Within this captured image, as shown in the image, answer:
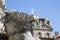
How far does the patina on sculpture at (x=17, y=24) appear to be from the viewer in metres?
14.3

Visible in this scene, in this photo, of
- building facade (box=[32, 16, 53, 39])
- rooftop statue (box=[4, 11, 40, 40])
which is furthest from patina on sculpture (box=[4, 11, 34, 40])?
building facade (box=[32, 16, 53, 39])

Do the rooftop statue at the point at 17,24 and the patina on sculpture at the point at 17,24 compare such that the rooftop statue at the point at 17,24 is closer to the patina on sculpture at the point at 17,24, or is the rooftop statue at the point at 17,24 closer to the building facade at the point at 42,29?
the patina on sculpture at the point at 17,24

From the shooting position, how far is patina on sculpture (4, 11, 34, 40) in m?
14.3

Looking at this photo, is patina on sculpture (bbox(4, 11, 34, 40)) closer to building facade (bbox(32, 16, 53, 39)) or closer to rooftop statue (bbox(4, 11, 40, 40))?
rooftop statue (bbox(4, 11, 40, 40))

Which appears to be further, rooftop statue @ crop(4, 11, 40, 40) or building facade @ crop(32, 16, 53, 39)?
building facade @ crop(32, 16, 53, 39)

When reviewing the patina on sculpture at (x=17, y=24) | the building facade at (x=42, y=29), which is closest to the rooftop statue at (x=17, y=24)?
the patina on sculpture at (x=17, y=24)

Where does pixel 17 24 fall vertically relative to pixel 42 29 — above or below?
above

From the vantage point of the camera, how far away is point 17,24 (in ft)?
47.2

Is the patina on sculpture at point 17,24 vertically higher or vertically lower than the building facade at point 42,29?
higher

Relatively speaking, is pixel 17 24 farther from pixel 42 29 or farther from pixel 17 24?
pixel 42 29

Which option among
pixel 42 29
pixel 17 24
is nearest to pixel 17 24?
pixel 17 24

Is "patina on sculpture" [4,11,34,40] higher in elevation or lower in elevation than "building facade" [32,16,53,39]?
higher

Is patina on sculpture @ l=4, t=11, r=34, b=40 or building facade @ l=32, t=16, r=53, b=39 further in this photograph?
building facade @ l=32, t=16, r=53, b=39

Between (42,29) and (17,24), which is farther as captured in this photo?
(42,29)
